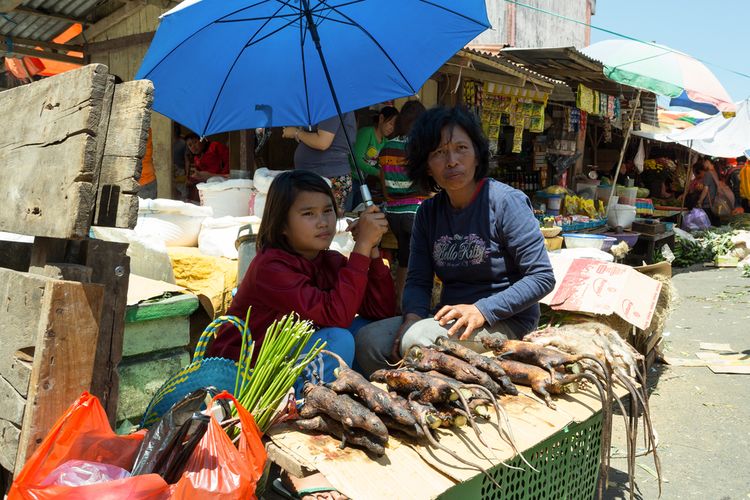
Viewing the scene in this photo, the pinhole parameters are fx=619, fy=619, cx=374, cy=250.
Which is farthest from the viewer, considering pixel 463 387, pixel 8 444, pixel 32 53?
pixel 32 53

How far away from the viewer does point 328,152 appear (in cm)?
509

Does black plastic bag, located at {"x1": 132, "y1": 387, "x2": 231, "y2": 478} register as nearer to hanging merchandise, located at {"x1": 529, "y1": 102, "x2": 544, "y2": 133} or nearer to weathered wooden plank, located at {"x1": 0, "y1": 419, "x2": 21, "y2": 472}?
weathered wooden plank, located at {"x1": 0, "y1": 419, "x2": 21, "y2": 472}

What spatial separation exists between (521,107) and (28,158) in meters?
8.20

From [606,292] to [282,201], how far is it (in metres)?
2.57

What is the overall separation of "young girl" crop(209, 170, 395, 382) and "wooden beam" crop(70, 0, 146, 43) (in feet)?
19.1

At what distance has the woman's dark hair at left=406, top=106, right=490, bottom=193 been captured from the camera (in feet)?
10.2

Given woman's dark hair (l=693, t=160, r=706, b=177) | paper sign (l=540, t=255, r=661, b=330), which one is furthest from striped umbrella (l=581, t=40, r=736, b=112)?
woman's dark hair (l=693, t=160, r=706, b=177)

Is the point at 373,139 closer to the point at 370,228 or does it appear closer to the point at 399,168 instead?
the point at 399,168

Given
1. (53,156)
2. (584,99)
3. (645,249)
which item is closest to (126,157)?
(53,156)

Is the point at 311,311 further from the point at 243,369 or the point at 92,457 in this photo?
the point at 92,457

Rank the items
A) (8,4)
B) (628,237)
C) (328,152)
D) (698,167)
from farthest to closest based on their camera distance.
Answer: (698,167) → (628,237) → (8,4) → (328,152)

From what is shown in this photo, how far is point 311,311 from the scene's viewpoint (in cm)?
263

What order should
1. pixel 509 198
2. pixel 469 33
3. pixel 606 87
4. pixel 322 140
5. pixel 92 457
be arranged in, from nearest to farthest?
pixel 92 457 < pixel 509 198 < pixel 469 33 < pixel 322 140 < pixel 606 87

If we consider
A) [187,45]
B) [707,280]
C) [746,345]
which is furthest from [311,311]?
[707,280]
